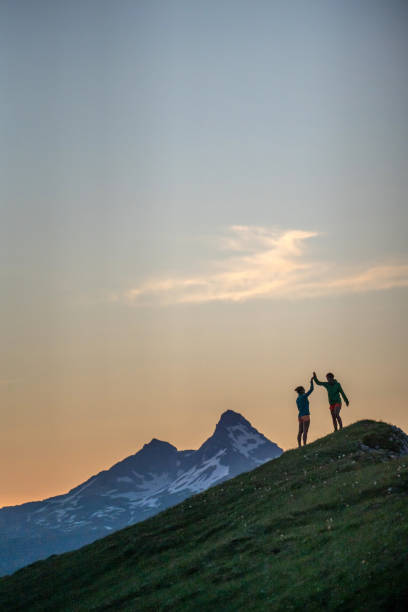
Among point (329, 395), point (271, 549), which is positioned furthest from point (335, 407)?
point (271, 549)

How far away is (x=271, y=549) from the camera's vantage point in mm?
37250

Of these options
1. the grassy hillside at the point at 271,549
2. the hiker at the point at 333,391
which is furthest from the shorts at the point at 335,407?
the grassy hillside at the point at 271,549

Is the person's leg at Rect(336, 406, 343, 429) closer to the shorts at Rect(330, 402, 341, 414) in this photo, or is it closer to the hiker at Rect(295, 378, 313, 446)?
the shorts at Rect(330, 402, 341, 414)

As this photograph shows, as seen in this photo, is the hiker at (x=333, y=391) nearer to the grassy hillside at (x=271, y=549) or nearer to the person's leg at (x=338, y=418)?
the person's leg at (x=338, y=418)

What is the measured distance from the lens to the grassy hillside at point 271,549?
Result: 29.7 m

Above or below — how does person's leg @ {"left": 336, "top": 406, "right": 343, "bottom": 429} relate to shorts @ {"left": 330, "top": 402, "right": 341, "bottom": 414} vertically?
below

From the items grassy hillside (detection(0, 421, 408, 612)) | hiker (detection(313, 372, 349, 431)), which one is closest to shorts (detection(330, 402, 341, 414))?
hiker (detection(313, 372, 349, 431))

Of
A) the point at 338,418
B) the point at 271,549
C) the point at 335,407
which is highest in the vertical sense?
the point at 335,407

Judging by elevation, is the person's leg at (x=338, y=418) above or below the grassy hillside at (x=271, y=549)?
above

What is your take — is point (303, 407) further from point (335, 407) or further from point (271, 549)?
point (271, 549)

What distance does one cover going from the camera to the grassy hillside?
29.7 m

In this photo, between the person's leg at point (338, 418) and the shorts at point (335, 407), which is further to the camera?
the person's leg at point (338, 418)

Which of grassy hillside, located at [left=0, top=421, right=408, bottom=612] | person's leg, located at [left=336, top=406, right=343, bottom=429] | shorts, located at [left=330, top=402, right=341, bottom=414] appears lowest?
grassy hillside, located at [left=0, top=421, right=408, bottom=612]

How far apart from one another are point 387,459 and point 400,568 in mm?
22639
